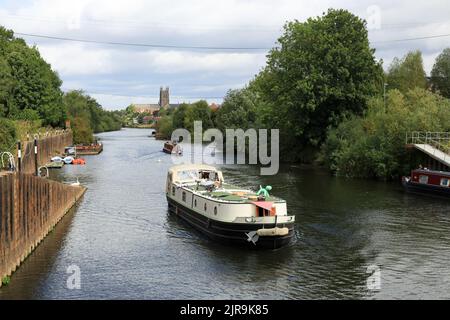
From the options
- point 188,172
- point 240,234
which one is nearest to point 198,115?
point 188,172

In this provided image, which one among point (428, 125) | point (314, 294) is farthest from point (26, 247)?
point (428, 125)

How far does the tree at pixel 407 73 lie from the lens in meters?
107

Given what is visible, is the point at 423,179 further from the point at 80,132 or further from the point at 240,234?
the point at 80,132

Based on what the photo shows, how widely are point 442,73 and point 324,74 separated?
52694 millimetres

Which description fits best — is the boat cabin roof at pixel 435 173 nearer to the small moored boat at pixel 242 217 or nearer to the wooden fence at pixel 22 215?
the small moored boat at pixel 242 217

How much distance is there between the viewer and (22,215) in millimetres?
27484

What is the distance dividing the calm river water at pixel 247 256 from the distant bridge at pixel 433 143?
7669 millimetres

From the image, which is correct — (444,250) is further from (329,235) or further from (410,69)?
(410,69)

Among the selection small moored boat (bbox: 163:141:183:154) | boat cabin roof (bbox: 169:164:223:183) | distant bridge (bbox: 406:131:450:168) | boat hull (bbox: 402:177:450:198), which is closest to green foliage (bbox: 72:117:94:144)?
small moored boat (bbox: 163:141:183:154)

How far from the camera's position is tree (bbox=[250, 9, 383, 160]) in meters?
75.2

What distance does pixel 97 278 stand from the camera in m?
26.0

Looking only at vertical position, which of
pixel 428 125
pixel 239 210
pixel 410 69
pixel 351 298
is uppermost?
pixel 410 69

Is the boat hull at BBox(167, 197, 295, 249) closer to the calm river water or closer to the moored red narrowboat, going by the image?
the calm river water

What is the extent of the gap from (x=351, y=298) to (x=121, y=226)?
18.5 m
